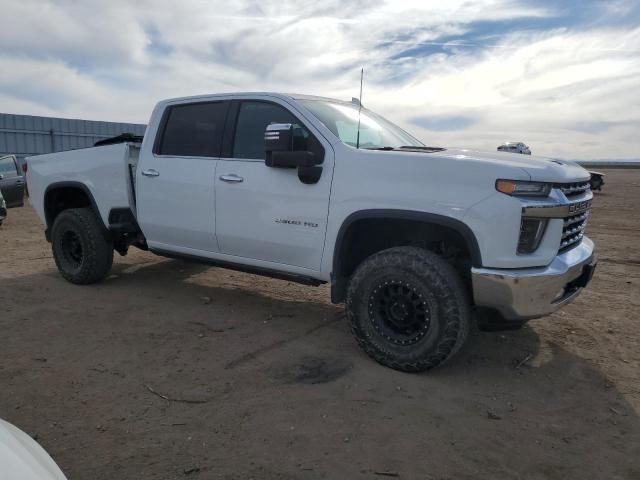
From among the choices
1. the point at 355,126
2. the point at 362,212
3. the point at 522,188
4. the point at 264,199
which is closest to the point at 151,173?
the point at 264,199

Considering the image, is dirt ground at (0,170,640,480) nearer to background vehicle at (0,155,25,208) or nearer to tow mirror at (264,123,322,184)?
tow mirror at (264,123,322,184)

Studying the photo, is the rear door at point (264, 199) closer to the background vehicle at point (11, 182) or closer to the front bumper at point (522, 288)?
the front bumper at point (522, 288)

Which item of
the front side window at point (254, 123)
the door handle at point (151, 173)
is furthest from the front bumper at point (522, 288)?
the door handle at point (151, 173)

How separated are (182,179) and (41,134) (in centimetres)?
1803

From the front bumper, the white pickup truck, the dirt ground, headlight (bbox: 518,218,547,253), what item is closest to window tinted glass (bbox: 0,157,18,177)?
the dirt ground

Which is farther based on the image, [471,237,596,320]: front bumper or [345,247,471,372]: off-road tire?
[345,247,471,372]: off-road tire

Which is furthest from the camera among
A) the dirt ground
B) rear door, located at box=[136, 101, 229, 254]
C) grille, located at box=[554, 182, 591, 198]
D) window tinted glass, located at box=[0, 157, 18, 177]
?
window tinted glass, located at box=[0, 157, 18, 177]

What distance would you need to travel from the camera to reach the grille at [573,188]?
3.33m

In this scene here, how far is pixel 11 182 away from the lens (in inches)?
473

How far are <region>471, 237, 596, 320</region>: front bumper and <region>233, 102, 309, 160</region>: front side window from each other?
6.52 feet

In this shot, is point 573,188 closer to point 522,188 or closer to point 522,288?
point 522,188

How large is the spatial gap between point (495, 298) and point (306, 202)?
5.09 feet

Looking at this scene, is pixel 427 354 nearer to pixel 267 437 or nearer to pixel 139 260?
pixel 267 437

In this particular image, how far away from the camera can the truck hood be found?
3.20 m
